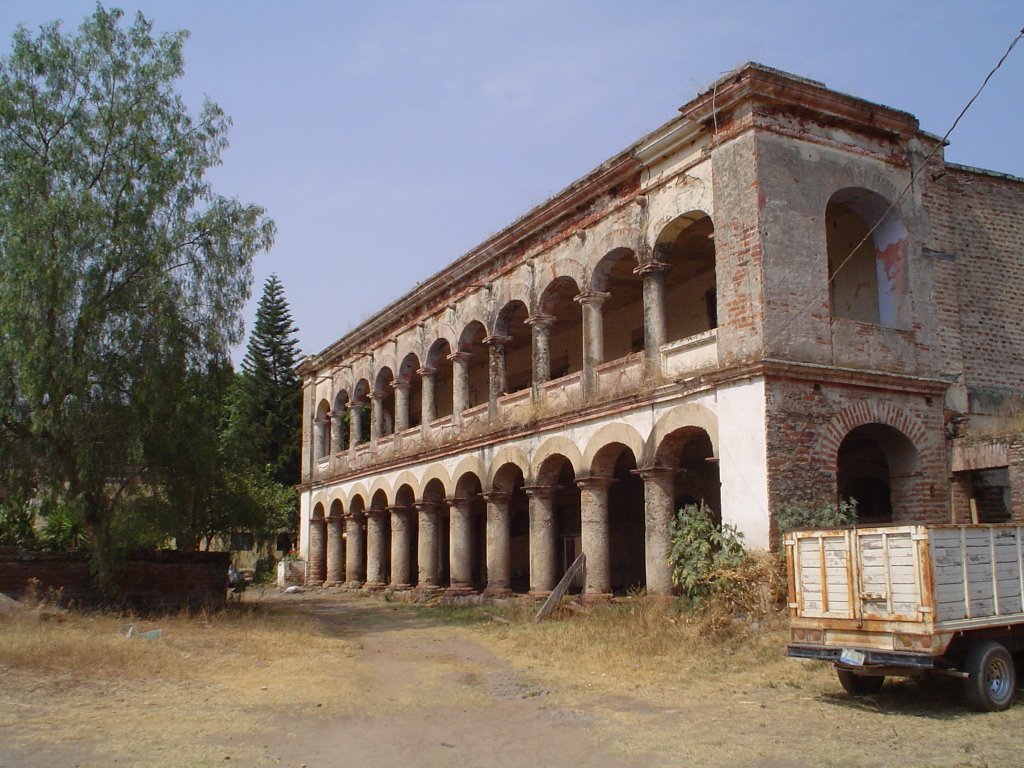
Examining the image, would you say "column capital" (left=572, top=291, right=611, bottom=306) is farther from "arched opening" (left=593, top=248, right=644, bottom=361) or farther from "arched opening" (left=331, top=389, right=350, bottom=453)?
"arched opening" (left=331, top=389, right=350, bottom=453)

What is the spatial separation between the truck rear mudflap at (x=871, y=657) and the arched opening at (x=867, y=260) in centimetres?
720

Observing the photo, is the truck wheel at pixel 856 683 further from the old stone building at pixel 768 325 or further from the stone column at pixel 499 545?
the stone column at pixel 499 545

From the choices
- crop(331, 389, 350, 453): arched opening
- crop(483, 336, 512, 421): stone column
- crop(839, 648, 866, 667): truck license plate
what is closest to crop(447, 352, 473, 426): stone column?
crop(483, 336, 512, 421): stone column

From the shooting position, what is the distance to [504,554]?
20500 mm

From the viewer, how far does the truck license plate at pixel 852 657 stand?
8.41 metres

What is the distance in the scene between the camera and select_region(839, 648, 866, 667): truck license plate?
27.6 feet

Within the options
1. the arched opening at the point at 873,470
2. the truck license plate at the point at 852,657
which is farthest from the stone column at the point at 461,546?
the truck license plate at the point at 852,657

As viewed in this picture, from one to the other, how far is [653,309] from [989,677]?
8.56 meters

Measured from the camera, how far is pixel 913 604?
8.29 metres

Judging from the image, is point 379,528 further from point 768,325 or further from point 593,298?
point 768,325

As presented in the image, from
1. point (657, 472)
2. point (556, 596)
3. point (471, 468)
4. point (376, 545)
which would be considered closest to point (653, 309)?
point (657, 472)

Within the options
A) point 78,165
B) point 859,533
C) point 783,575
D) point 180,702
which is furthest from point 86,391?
point 859,533

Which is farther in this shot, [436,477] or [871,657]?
[436,477]

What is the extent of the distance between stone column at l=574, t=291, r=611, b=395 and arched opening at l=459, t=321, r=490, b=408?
4930 millimetres
